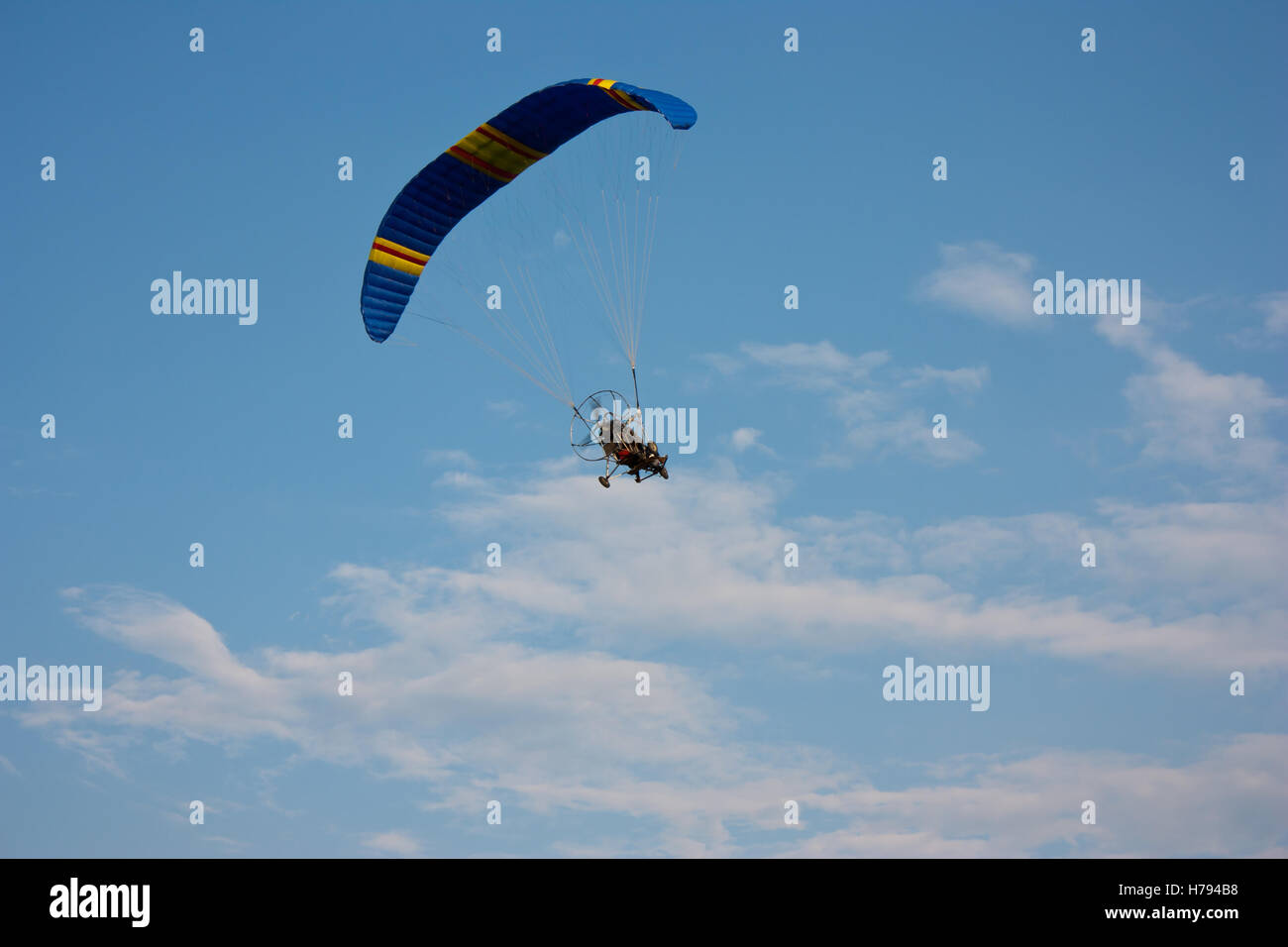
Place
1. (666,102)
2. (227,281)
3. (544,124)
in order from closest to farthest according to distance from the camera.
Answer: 1. (666,102)
2. (544,124)
3. (227,281)

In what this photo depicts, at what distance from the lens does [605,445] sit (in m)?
35.8
